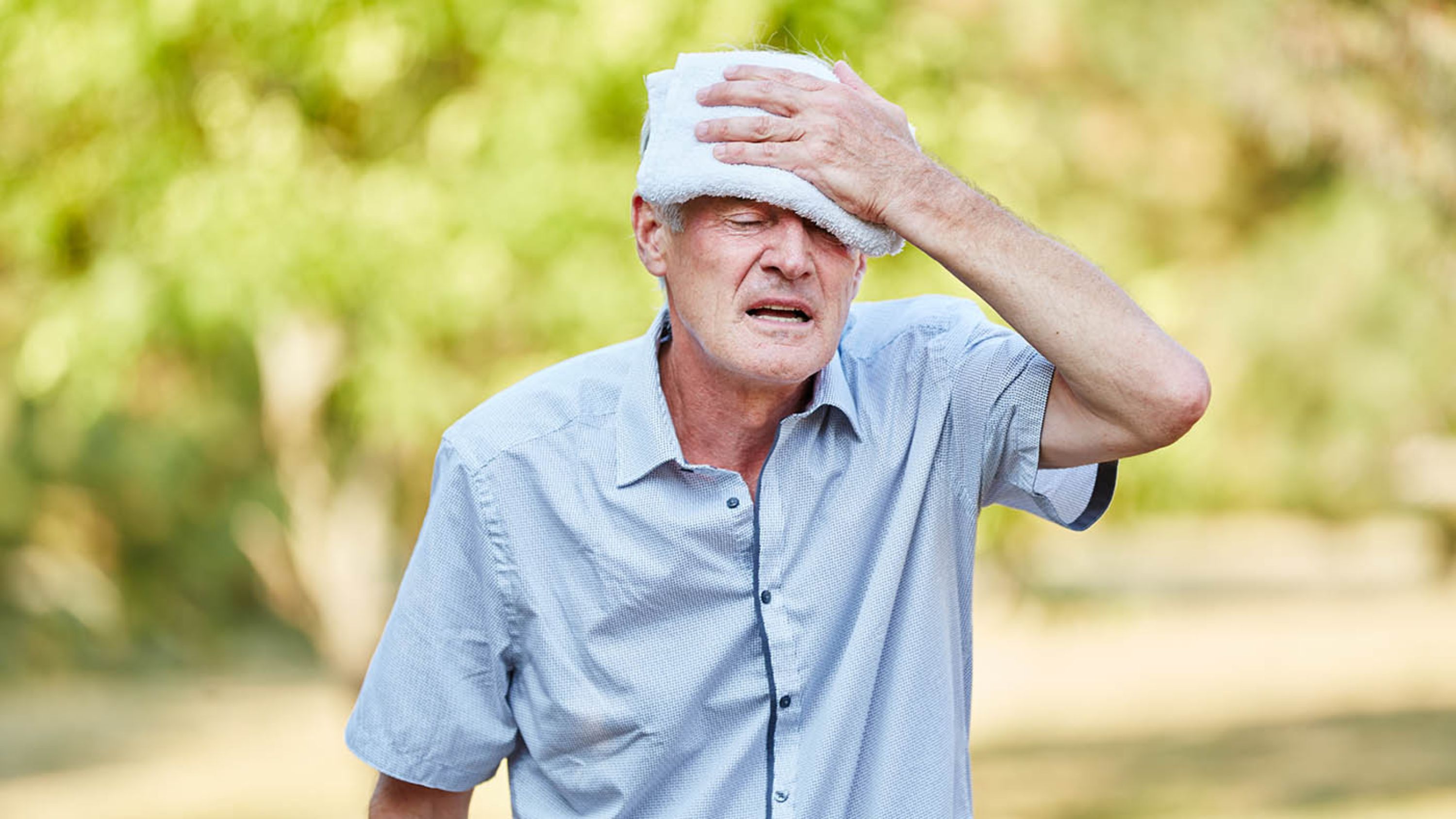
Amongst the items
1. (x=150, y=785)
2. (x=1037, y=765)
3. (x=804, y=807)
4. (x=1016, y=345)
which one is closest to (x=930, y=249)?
(x=1016, y=345)

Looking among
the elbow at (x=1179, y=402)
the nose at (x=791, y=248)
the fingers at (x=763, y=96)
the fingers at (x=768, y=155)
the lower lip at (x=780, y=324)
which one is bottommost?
the elbow at (x=1179, y=402)

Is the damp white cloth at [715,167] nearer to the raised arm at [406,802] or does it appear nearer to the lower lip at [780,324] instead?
the lower lip at [780,324]

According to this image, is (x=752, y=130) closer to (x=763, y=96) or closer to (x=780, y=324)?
(x=763, y=96)

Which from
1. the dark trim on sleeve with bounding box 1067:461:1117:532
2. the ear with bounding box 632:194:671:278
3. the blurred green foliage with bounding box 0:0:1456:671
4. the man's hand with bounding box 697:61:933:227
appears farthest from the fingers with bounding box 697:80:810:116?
the blurred green foliage with bounding box 0:0:1456:671

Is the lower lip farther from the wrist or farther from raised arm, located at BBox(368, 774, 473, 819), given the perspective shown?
raised arm, located at BBox(368, 774, 473, 819)

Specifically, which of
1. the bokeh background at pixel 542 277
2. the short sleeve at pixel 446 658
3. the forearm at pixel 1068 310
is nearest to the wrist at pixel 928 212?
the forearm at pixel 1068 310

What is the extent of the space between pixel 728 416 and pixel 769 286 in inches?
8.7

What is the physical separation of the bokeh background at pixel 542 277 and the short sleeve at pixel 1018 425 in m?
→ 2.09

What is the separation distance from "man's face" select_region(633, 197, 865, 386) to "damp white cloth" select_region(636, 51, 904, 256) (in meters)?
0.03

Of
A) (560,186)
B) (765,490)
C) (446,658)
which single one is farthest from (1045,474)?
(560,186)

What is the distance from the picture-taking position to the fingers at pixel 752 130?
6.26ft

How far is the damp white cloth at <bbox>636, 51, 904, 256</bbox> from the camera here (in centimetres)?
192

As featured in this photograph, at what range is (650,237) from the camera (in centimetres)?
218

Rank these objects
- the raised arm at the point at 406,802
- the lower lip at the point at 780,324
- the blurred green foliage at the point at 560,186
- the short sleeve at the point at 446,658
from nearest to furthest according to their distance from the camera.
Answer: the lower lip at the point at 780,324 → the short sleeve at the point at 446,658 → the raised arm at the point at 406,802 → the blurred green foliage at the point at 560,186
